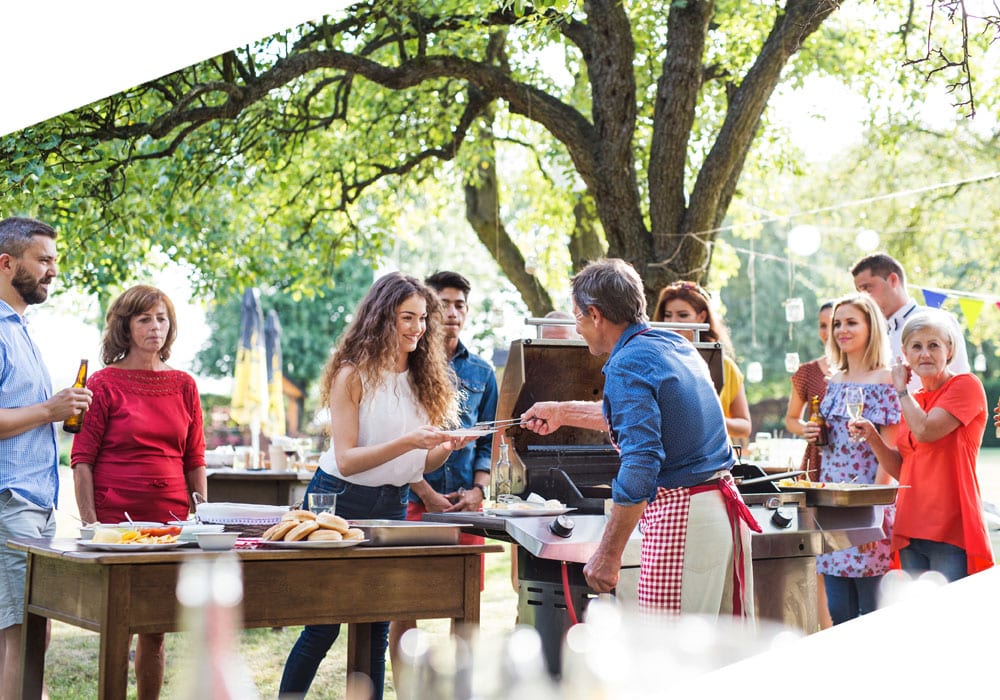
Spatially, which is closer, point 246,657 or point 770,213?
point 246,657

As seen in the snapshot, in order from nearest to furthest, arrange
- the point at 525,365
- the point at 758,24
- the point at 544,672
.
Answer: the point at 544,672
the point at 525,365
the point at 758,24

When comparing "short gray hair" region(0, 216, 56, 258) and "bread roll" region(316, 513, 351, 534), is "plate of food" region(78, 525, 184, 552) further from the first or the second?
"short gray hair" region(0, 216, 56, 258)

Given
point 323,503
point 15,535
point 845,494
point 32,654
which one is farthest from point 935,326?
point 15,535

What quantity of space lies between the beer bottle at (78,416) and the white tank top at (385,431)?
0.79m

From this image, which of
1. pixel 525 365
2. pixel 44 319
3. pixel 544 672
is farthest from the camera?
pixel 44 319

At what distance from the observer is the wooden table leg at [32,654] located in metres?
2.65

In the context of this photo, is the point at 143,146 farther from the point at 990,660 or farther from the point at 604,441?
the point at 990,660

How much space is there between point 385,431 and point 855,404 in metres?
1.74

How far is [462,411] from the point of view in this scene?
4.17 m

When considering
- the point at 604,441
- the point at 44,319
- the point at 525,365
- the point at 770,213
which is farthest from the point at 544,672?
the point at 44,319

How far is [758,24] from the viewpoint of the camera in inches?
297

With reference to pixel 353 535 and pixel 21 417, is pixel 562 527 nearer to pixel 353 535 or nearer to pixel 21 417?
pixel 353 535

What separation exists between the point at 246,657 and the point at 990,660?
13.4ft

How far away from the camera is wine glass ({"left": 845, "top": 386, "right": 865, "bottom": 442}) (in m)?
3.79
